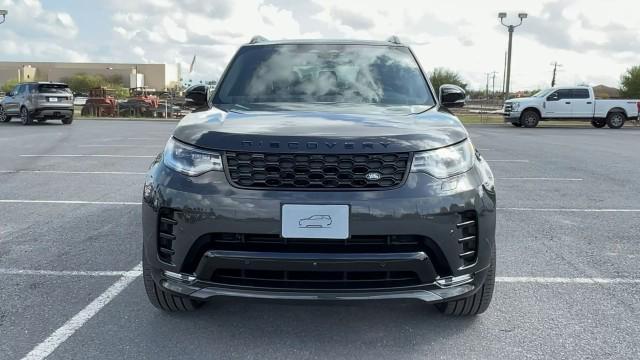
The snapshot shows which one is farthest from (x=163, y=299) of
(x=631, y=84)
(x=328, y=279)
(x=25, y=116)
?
(x=631, y=84)

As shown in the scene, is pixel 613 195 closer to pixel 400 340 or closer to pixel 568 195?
pixel 568 195

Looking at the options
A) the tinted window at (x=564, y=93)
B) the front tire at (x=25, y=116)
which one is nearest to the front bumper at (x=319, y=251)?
the front tire at (x=25, y=116)

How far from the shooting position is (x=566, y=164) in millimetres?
11438

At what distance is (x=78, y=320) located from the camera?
339 centimetres

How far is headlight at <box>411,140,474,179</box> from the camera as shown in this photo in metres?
2.87

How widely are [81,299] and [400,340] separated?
6.77 feet

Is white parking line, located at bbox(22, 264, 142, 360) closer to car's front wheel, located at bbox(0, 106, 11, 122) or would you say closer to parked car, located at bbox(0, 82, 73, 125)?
parked car, located at bbox(0, 82, 73, 125)

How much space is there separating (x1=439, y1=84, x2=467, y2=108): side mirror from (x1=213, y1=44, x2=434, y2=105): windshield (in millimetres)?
308

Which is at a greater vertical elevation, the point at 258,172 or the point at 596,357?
the point at 258,172

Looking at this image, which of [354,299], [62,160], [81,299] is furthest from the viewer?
[62,160]

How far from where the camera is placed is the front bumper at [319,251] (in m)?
2.72

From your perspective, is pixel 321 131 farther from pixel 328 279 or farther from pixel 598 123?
pixel 598 123

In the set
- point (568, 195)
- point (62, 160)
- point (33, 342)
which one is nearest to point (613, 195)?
point (568, 195)

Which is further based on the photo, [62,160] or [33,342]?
[62,160]
